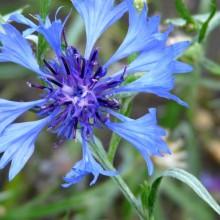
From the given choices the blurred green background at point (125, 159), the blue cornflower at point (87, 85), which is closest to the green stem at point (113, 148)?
the blue cornflower at point (87, 85)

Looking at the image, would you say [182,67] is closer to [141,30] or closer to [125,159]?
[141,30]

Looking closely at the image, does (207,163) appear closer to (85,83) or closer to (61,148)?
(61,148)

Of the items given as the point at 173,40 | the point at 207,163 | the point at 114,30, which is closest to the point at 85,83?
the point at 173,40

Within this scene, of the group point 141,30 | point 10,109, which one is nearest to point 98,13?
point 141,30

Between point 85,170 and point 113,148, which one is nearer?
point 85,170

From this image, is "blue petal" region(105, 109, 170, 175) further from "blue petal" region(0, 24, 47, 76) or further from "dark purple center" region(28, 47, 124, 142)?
"blue petal" region(0, 24, 47, 76)

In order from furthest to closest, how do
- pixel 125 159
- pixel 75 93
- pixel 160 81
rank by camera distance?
pixel 125 159 < pixel 75 93 < pixel 160 81

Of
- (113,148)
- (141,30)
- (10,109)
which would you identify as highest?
(141,30)
